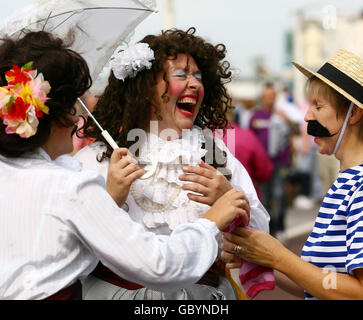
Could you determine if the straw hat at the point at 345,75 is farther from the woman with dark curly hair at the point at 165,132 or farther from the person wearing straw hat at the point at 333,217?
the woman with dark curly hair at the point at 165,132

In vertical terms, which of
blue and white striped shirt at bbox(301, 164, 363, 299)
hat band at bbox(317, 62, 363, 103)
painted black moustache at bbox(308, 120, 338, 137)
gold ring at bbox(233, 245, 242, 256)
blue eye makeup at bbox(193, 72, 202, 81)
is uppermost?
hat band at bbox(317, 62, 363, 103)

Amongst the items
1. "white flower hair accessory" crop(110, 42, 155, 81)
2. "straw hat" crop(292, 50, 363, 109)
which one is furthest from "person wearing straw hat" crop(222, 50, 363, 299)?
"white flower hair accessory" crop(110, 42, 155, 81)

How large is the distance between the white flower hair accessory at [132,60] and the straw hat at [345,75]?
80cm

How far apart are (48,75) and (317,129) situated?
42.0 inches

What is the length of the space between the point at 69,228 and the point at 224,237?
2.59 ft

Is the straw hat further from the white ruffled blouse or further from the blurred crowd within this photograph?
the blurred crowd

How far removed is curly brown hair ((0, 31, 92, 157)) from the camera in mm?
2107

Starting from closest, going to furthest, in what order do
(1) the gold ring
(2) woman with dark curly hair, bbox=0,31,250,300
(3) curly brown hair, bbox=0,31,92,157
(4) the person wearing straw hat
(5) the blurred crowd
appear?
(2) woman with dark curly hair, bbox=0,31,250,300
(3) curly brown hair, bbox=0,31,92,157
(4) the person wearing straw hat
(1) the gold ring
(5) the blurred crowd

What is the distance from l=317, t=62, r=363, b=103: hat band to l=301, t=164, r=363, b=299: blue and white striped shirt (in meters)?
0.28

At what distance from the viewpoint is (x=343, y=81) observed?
241 centimetres

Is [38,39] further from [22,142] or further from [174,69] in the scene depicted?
[174,69]

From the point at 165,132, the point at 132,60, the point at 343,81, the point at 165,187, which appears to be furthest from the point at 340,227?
the point at 132,60

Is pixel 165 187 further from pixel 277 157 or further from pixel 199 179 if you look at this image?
pixel 277 157
